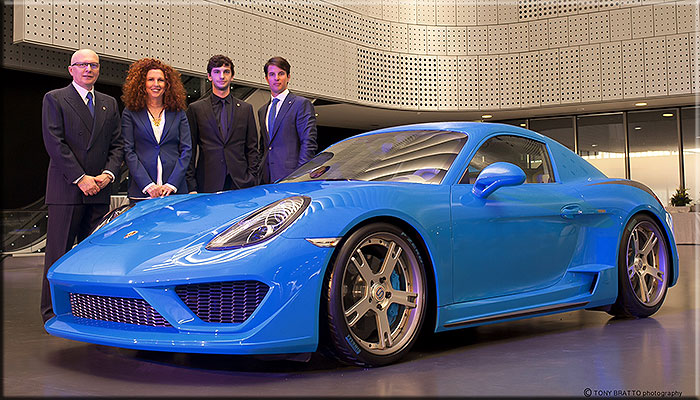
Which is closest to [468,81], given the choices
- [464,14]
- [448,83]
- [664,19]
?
[448,83]

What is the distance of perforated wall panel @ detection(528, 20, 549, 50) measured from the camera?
635 inches

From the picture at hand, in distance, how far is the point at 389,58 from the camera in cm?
1602

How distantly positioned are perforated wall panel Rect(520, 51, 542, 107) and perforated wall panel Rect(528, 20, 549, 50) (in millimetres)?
184

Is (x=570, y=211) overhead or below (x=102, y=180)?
below

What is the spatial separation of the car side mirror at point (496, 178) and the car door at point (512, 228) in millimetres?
51

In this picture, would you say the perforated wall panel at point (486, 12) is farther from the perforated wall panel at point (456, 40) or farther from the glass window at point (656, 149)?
the glass window at point (656, 149)

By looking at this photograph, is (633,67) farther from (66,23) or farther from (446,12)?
(66,23)

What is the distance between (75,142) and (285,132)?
1532 mm

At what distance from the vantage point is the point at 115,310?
3123 millimetres

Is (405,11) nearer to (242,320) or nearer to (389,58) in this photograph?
(389,58)

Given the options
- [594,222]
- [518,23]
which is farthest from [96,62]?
[518,23]

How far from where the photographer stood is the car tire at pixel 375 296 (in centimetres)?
297

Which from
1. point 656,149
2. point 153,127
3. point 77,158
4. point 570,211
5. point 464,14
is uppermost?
point 464,14

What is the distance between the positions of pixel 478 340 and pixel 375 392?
1.38 meters
